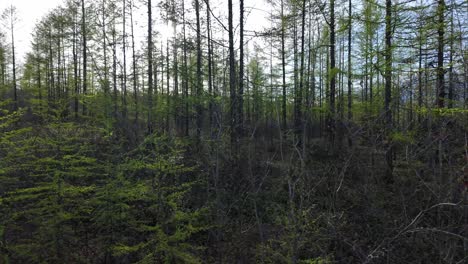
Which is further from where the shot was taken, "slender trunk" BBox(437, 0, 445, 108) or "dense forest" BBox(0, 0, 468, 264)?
"slender trunk" BBox(437, 0, 445, 108)

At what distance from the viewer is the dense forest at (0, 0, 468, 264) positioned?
4.17 m

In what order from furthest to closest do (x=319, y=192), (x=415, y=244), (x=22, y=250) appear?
(x=319, y=192) → (x=415, y=244) → (x=22, y=250)

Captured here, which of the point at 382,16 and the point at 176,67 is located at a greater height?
the point at 382,16

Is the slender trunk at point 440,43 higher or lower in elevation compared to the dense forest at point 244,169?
higher

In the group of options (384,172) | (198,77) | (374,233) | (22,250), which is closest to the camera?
(22,250)

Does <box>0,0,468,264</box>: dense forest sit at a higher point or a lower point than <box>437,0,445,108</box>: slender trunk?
lower

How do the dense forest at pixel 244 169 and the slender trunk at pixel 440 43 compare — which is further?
the slender trunk at pixel 440 43

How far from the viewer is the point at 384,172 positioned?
9.34m

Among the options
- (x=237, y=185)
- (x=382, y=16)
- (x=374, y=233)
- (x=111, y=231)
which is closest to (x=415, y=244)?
(x=374, y=233)

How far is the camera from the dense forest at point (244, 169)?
4.17 m

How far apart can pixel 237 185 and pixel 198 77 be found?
3.59 meters

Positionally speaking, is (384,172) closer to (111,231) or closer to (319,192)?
(319,192)

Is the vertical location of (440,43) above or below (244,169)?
above

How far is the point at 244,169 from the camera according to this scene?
8.25 meters
